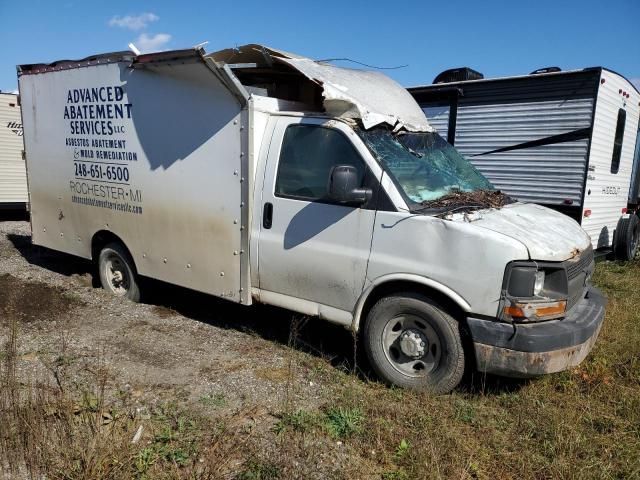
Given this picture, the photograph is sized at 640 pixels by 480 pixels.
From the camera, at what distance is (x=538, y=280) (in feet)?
11.6

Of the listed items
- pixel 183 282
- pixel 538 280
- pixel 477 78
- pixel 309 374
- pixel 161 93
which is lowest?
pixel 309 374

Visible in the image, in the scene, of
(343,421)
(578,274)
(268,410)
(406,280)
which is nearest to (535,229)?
(578,274)

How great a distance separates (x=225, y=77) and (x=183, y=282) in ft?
6.98

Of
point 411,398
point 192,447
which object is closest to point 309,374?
point 411,398

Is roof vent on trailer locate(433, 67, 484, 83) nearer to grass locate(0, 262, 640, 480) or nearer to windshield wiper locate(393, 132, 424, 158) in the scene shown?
windshield wiper locate(393, 132, 424, 158)

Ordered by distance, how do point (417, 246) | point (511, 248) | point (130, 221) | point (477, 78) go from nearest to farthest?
point (511, 248)
point (417, 246)
point (130, 221)
point (477, 78)

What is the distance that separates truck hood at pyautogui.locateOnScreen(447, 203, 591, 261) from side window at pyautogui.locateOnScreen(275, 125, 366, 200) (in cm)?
103

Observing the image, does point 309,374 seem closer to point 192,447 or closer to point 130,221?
point 192,447

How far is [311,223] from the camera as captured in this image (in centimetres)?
423

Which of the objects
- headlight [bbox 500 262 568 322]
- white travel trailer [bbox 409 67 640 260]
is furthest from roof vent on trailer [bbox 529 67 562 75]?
headlight [bbox 500 262 568 322]

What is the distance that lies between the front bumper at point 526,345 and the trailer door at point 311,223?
3.37ft

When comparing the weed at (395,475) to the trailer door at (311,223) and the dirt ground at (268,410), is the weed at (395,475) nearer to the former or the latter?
the dirt ground at (268,410)

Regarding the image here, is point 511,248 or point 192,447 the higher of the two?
point 511,248

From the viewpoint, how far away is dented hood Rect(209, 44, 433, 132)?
4.15 metres
